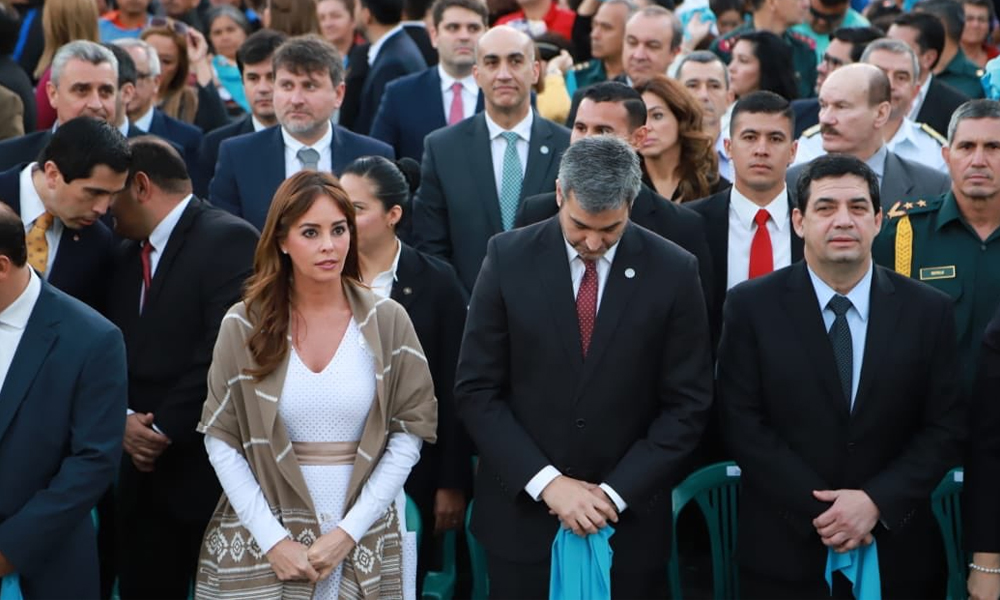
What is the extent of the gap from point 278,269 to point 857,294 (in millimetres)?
2004

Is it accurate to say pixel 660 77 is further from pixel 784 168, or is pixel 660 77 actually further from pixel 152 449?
pixel 152 449

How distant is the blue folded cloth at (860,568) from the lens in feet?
16.5

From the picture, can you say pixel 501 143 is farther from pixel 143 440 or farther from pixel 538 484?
pixel 538 484

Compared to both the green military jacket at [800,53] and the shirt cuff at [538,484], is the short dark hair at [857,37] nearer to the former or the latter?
the green military jacket at [800,53]

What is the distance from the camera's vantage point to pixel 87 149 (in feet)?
19.3

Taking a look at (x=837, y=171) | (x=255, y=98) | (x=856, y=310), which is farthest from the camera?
(x=255, y=98)

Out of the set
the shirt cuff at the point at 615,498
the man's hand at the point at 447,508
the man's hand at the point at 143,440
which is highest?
the man's hand at the point at 143,440

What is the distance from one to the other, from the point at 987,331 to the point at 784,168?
1494 mm

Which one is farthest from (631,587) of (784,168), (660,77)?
(660,77)

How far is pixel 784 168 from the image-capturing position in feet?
21.1

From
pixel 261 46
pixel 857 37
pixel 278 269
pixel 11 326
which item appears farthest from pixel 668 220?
pixel 857 37

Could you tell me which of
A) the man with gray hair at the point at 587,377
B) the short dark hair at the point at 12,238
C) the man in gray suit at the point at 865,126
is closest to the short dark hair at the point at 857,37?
the man in gray suit at the point at 865,126

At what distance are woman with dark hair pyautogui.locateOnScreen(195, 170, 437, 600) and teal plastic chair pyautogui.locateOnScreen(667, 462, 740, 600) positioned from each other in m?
1.17

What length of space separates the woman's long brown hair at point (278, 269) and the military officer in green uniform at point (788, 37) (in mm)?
5464
